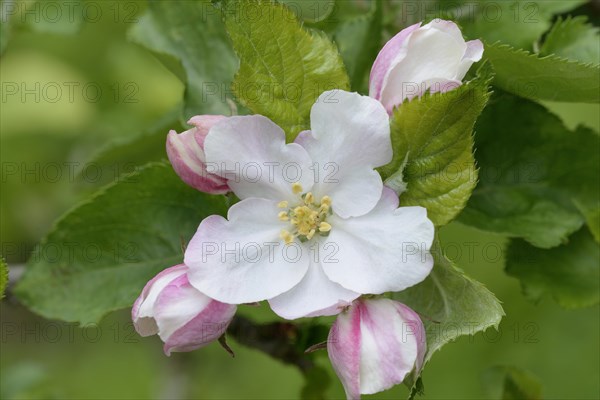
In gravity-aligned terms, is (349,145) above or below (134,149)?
above

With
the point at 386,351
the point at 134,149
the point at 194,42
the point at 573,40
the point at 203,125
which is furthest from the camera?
the point at 134,149

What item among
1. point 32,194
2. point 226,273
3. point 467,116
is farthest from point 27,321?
point 467,116

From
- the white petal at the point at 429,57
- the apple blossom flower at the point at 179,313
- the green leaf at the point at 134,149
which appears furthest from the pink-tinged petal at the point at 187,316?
the green leaf at the point at 134,149

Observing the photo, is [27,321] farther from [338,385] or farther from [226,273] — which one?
[226,273]

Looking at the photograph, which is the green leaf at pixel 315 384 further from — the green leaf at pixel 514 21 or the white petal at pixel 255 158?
the green leaf at pixel 514 21

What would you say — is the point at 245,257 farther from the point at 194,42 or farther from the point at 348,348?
the point at 194,42

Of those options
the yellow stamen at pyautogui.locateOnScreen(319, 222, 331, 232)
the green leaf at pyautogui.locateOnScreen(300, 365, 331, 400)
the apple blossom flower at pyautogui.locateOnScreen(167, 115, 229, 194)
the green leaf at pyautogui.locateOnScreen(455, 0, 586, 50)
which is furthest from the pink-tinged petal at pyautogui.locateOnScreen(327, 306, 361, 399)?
the green leaf at pyautogui.locateOnScreen(455, 0, 586, 50)

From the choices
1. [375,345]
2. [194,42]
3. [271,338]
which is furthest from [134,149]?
[375,345]

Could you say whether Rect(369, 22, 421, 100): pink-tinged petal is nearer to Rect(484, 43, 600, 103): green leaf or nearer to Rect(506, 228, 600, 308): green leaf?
Rect(484, 43, 600, 103): green leaf
